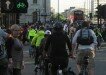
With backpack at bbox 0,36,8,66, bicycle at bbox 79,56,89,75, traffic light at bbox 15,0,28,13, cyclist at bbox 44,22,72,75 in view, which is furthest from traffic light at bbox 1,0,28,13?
backpack at bbox 0,36,8,66

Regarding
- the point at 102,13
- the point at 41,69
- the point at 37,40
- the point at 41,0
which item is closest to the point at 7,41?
the point at 41,69

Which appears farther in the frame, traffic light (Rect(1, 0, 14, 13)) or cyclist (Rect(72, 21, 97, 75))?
cyclist (Rect(72, 21, 97, 75))

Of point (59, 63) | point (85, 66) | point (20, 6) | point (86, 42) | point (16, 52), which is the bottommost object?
point (85, 66)

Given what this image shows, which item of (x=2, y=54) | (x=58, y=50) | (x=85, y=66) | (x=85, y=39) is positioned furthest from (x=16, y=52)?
(x=85, y=66)

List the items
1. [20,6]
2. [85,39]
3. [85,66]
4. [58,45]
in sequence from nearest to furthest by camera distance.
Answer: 1. [58,45]
2. [20,6]
3. [85,39]
4. [85,66]

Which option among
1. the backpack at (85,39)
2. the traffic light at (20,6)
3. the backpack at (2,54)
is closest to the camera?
the backpack at (2,54)

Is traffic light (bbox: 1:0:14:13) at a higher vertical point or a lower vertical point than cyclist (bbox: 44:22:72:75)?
higher

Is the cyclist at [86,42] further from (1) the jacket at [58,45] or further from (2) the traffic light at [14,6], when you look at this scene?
(2) the traffic light at [14,6]

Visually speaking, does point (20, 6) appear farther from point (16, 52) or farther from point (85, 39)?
point (85, 39)

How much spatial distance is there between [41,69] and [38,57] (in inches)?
32.9

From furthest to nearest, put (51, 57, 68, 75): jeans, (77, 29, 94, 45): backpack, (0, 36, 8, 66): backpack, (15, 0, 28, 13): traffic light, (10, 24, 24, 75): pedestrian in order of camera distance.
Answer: (77, 29, 94, 45): backpack < (15, 0, 28, 13): traffic light < (51, 57, 68, 75): jeans < (10, 24, 24, 75): pedestrian < (0, 36, 8, 66): backpack

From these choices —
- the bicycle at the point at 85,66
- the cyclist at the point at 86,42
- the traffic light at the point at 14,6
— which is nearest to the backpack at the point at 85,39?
the cyclist at the point at 86,42

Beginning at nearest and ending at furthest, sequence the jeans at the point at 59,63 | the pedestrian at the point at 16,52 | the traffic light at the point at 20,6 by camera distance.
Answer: the pedestrian at the point at 16,52
the jeans at the point at 59,63
the traffic light at the point at 20,6

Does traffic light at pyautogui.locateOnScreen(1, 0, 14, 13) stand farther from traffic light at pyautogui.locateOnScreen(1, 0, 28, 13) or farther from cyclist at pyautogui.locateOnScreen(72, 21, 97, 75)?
cyclist at pyautogui.locateOnScreen(72, 21, 97, 75)
